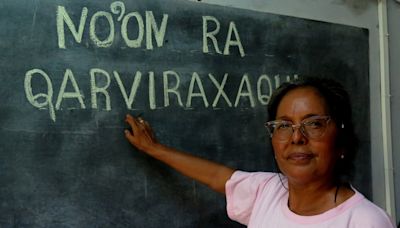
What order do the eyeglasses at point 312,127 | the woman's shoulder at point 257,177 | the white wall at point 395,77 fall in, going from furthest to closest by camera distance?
the white wall at point 395,77, the woman's shoulder at point 257,177, the eyeglasses at point 312,127

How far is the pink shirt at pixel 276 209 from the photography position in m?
1.22

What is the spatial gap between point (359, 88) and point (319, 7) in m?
0.42

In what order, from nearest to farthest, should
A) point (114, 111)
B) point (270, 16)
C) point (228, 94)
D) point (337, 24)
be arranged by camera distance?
point (114, 111)
point (228, 94)
point (270, 16)
point (337, 24)

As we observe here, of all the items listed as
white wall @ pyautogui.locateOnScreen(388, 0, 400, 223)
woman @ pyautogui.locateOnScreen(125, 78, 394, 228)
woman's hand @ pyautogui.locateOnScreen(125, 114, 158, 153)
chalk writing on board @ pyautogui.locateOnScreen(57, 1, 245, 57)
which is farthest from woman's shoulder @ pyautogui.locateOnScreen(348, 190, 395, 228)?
white wall @ pyautogui.locateOnScreen(388, 0, 400, 223)

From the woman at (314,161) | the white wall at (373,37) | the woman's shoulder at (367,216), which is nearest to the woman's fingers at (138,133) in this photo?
the woman at (314,161)

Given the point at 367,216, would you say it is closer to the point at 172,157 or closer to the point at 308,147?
the point at 308,147

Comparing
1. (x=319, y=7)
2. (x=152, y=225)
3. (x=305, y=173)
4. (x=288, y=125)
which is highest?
(x=319, y=7)

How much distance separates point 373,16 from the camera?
2607mm

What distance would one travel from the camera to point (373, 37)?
8.51 ft

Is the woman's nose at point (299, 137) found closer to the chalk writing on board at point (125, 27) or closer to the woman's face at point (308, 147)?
the woman's face at point (308, 147)

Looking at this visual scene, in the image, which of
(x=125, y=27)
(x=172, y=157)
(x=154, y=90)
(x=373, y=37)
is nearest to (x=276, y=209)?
(x=172, y=157)

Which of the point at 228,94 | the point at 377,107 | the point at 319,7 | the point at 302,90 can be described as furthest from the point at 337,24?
the point at 302,90

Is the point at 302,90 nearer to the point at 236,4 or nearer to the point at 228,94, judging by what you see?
the point at 228,94

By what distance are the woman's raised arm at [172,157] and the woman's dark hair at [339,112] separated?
1.37 feet
